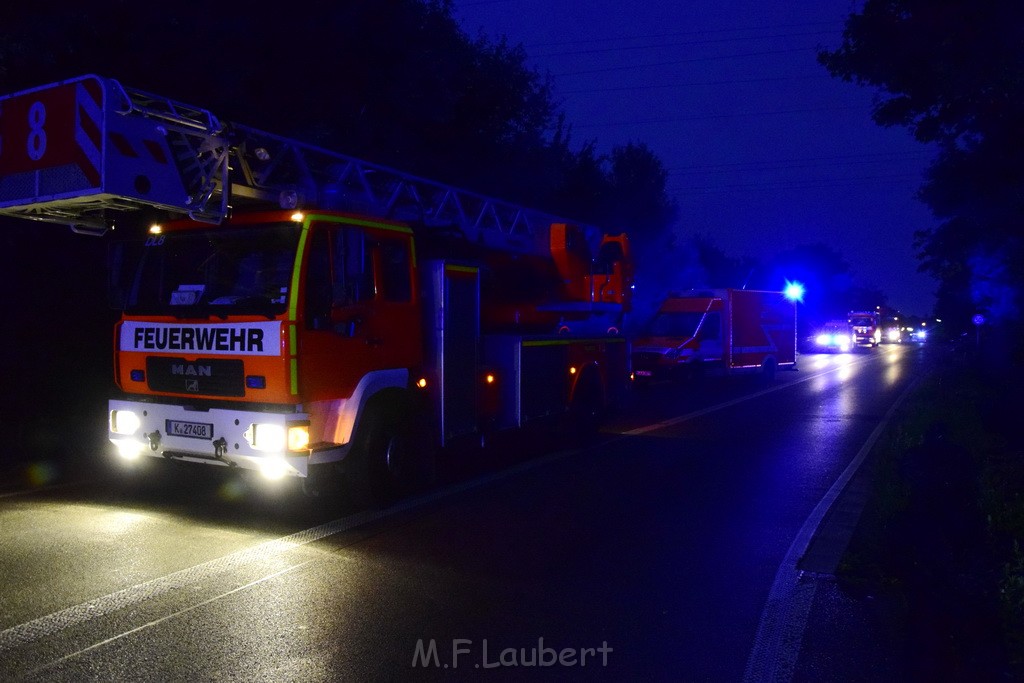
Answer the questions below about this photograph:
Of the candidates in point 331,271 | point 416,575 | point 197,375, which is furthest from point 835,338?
point 416,575

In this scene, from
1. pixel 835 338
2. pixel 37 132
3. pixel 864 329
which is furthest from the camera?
pixel 864 329

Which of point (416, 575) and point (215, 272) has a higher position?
point (215, 272)

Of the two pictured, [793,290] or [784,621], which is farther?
[793,290]

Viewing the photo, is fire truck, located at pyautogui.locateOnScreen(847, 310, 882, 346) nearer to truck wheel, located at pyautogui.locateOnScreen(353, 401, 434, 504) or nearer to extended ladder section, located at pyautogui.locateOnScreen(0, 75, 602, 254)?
truck wheel, located at pyautogui.locateOnScreen(353, 401, 434, 504)

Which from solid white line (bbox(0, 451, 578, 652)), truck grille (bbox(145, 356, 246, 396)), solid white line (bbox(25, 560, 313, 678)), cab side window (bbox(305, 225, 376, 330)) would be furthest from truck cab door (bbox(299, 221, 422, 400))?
solid white line (bbox(25, 560, 313, 678))

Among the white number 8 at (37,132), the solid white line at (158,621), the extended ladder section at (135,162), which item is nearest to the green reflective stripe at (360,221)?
the extended ladder section at (135,162)

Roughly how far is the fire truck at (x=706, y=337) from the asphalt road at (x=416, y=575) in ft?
33.9

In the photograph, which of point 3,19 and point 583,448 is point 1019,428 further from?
point 3,19

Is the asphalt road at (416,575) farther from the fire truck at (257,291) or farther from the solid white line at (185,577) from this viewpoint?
the fire truck at (257,291)

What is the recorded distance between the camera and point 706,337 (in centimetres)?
2100

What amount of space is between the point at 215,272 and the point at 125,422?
5.32ft

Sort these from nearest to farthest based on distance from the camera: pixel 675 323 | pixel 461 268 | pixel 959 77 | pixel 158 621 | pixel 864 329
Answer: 1. pixel 158 621
2. pixel 461 268
3. pixel 959 77
4. pixel 675 323
5. pixel 864 329

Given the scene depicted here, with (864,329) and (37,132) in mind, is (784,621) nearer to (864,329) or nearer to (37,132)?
(37,132)

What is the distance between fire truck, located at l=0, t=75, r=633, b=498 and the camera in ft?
21.1
